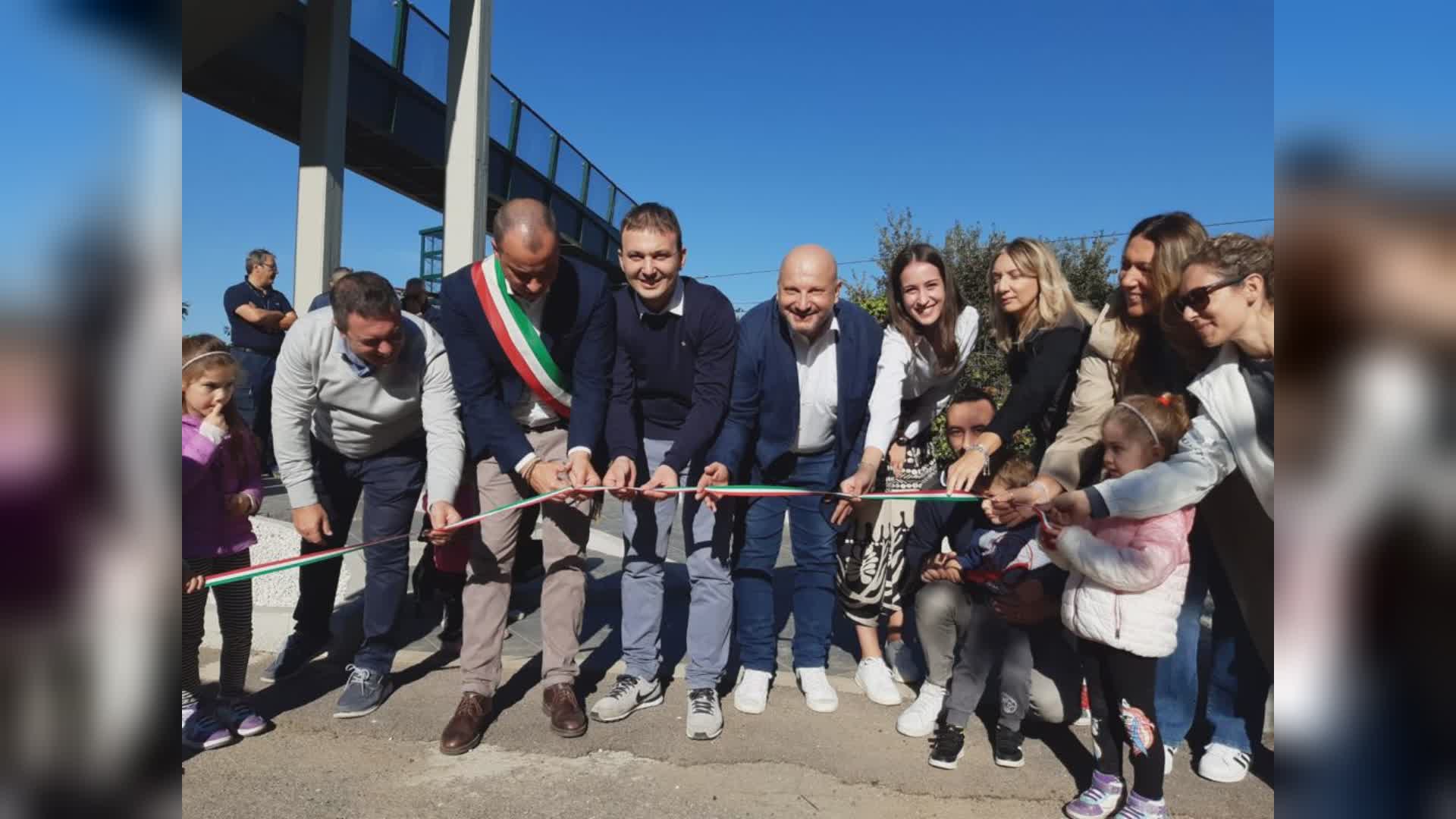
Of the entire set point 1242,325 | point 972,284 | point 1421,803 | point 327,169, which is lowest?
point 1421,803

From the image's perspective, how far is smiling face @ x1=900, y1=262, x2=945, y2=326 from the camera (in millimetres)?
3660

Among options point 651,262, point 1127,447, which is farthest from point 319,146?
point 1127,447

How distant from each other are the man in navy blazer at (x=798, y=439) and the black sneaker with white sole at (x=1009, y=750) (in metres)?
0.75

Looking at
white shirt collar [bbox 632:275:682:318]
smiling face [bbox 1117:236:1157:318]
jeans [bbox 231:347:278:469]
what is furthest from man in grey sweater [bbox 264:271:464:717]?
jeans [bbox 231:347:278:469]

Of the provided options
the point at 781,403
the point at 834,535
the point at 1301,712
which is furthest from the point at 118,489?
the point at 834,535

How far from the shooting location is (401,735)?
10.9 ft

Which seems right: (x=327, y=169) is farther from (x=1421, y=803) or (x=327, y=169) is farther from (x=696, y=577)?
(x=1421, y=803)

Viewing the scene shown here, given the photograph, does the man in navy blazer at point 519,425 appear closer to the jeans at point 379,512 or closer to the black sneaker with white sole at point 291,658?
the jeans at point 379,512

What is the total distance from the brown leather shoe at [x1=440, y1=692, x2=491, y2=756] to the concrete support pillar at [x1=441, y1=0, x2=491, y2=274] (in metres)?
6.06

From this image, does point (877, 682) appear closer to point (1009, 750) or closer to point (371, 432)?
point (1009, 750)

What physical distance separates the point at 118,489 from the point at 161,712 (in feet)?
0.69

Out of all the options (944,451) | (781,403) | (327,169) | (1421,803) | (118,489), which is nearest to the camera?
(118,489)

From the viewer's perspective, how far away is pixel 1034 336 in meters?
3.54

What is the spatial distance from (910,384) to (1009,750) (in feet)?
5.31
